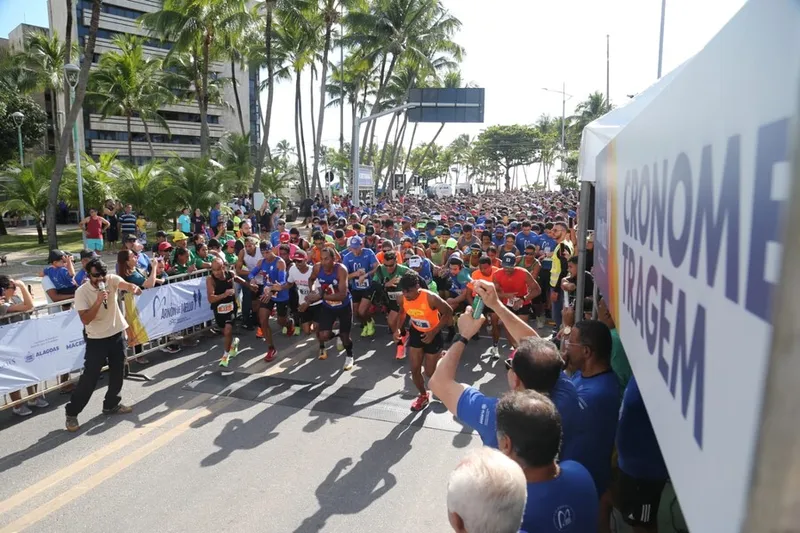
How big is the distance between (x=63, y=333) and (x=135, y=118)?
53908mm

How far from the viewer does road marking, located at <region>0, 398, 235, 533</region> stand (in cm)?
427

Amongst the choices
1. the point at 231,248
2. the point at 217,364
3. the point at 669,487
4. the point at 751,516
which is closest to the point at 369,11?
the point at 231,248

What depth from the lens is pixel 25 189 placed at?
68.8 ft

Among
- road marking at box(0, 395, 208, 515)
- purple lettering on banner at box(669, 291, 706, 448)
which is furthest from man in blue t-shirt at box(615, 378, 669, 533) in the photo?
road marking at box(0, 395, 208, 515)

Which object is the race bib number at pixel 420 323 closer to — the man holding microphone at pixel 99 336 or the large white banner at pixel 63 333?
the man holding microphone at pixel 99 336

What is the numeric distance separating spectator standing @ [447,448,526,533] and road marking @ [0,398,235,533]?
3992 mm

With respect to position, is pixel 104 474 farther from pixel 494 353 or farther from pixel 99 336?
pixel 494 353

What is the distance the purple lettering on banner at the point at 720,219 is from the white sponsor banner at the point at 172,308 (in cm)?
815

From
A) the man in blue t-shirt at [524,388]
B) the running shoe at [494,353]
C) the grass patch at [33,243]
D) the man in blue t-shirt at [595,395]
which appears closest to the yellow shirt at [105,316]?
the man in blue t-shirt at [524,388]

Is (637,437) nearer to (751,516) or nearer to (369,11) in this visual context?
(751,516)

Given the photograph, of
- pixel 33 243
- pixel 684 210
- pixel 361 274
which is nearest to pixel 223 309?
pixel 361 274

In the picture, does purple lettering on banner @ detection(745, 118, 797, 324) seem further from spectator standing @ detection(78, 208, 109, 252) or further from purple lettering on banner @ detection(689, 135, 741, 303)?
spectator standing @ detection(78, 208, 109, 252)

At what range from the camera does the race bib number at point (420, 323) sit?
20.6ft

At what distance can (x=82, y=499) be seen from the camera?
14.9 feet
